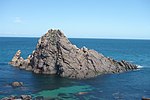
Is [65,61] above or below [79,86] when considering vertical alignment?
above

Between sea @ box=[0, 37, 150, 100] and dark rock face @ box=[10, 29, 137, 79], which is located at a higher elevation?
dark rock face @ box=[10, 29, 137, 79]

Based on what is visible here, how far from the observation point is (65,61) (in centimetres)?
12169

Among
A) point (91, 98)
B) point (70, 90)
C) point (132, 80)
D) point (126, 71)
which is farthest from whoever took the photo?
point (126, 71)

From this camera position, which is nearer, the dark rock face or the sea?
the sea

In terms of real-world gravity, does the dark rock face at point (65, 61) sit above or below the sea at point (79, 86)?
above

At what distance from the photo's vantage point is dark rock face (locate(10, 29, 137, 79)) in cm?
12050

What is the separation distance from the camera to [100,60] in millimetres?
129250

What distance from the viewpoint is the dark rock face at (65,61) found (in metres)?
120

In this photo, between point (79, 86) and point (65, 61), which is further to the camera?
point (65, 61)

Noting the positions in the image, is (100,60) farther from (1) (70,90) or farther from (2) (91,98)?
(2) (91,98)

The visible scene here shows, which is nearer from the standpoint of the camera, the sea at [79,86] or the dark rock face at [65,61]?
the sea at [79,86]

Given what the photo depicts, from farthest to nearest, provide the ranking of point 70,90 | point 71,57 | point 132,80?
point 71,57 → point 132,80 → point 70,90

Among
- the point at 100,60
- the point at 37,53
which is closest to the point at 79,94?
the point at 100,60

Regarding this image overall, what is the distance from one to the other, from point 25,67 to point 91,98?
209ft
